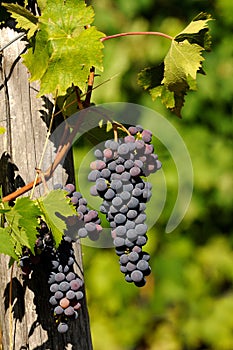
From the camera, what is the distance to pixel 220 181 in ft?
14.4

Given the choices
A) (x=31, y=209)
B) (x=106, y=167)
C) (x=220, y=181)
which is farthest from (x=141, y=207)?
(x=220, y=181)

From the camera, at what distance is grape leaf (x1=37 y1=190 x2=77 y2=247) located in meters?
1.62

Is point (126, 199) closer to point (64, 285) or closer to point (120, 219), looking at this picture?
point (120, 219)

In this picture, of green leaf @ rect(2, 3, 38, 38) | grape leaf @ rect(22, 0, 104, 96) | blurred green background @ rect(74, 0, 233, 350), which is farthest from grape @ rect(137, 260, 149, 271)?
blurred green background @ rect(74, 0, 233, 350)

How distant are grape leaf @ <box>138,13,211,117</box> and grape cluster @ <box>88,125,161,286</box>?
0.23 meters

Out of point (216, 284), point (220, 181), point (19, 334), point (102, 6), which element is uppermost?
point (102, 6)

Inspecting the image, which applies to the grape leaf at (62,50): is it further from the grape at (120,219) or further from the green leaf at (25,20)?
the grape at (120,219)

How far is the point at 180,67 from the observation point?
1.81m

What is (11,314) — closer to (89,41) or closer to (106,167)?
(106,167)

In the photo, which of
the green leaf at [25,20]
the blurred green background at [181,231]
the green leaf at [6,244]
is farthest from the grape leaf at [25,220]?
the blurred green background at [181,231]

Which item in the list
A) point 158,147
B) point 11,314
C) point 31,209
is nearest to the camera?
point 31,209

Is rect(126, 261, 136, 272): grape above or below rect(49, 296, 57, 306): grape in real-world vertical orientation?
above

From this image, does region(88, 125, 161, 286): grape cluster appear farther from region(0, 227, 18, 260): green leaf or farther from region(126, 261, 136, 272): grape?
region(0, 227, 18, 260): green leaf

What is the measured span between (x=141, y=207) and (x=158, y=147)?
8.23ft
